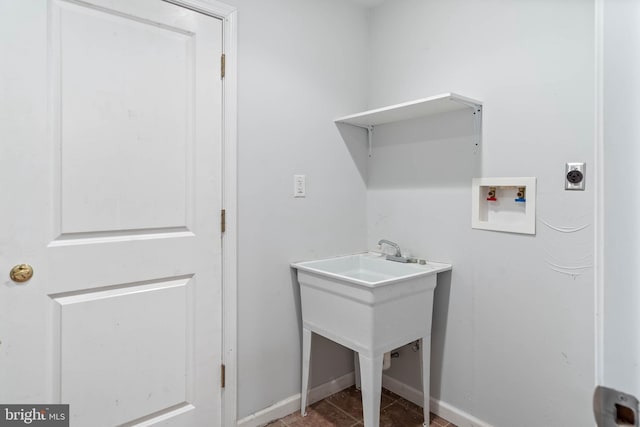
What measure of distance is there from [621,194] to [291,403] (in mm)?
2007

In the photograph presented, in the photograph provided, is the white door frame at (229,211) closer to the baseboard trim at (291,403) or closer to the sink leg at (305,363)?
the baseboard trim at (291,403)

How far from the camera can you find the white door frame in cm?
171

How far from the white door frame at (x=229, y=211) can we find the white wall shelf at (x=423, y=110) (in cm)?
72

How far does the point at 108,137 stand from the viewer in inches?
55.2

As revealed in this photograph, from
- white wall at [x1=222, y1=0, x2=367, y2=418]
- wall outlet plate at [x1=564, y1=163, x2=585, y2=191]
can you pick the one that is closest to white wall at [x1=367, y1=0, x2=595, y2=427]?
wall outlet plate at [x1=564, y1=163, x2=585, y2=191]

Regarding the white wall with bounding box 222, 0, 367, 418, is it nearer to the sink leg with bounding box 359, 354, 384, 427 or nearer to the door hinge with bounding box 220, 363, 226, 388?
the door hinge with bounding box 220, 363, 226, 388

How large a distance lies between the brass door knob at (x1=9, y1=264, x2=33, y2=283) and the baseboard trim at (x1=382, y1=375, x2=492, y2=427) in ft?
6.47

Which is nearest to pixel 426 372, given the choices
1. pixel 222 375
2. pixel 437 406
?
pixel 437 406

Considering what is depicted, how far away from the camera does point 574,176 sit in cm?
148

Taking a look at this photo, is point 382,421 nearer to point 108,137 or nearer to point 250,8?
point 108,137

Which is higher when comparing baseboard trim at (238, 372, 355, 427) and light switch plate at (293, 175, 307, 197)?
light switch plate at (293, 175, 307, 197)

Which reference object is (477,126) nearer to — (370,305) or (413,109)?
(413,109)

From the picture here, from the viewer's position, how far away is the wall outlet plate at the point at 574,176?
146cm

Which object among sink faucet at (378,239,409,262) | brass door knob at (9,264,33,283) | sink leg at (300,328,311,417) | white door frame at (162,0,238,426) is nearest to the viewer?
brass door knob at (9,264,33,283)
